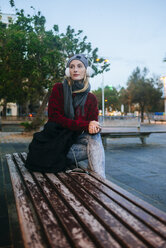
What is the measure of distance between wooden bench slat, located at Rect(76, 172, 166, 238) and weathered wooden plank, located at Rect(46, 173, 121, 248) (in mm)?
213

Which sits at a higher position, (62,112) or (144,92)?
(144,92)

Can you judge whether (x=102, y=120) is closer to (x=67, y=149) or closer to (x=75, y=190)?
(x=67, y=149)

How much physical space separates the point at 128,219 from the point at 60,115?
5.62 feet

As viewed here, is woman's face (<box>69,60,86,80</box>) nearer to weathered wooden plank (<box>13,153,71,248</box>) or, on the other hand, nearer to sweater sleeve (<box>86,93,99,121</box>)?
sweater sleeve (<box>86,93,99,121</box>)

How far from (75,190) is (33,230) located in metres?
0.67

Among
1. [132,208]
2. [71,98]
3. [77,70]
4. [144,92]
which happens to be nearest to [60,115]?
[71,98]

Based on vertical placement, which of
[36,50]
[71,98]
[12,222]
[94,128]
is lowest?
[12,222]

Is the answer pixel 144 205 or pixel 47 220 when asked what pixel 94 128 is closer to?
pixel 144 205

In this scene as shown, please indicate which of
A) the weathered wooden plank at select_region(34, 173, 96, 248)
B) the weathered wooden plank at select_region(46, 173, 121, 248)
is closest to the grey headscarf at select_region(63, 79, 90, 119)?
the weathered wooden plank at select_region(34, 173, 96, 248)

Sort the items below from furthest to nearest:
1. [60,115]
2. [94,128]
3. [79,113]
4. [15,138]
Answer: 1. [15,138]
2. [79,113]
3. [60,115]
4. [94,128]

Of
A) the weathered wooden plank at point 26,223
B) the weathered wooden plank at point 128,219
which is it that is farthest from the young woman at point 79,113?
the weathered wooden plank at point 26,223

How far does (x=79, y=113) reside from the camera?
2971mm

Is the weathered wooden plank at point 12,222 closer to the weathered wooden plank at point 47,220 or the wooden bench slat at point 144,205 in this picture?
the weathered wooden plank at point 47,220

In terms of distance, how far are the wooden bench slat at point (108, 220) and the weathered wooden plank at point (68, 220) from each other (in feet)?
0.40
